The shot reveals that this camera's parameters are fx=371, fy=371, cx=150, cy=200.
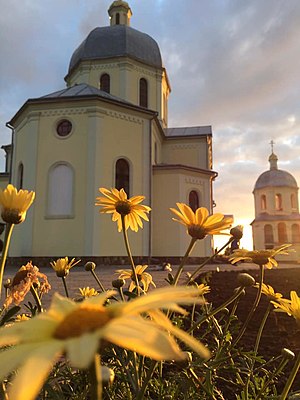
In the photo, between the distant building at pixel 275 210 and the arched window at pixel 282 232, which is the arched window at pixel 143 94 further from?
the arched window at pixel 282 232

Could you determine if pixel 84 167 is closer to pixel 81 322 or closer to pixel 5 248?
pixel 5 248

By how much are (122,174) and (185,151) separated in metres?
6.47

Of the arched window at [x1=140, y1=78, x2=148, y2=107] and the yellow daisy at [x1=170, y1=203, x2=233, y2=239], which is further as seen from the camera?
the arched window at [x1=140, y1=78, x2=148, y2=107]

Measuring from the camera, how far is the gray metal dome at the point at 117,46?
1955 centimetres

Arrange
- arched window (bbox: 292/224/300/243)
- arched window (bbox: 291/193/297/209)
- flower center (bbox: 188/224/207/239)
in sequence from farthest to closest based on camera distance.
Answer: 1. arched window (bbox: 291/193/297/209)
2. arched window (bbox: 292/224/300/243)
3. flower center (bbox: 188/224/207/239)

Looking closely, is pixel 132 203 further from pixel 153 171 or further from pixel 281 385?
pixel 153 171

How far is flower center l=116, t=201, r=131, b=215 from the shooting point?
4.55 feet

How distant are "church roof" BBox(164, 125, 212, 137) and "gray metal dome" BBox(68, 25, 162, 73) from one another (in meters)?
3.66

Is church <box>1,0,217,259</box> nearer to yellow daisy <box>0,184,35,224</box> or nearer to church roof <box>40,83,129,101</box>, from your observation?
church roof <box>40,83,129,101</box>

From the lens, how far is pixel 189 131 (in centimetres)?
2167

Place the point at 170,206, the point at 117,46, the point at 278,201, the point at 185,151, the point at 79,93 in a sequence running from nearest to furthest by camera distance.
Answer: the point at 79,93
the point at 170,206
the point at 117,46
the point at 185,151
the point at 278,201

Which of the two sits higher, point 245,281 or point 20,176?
point 20,176

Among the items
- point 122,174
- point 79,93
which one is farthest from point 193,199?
point 79,93

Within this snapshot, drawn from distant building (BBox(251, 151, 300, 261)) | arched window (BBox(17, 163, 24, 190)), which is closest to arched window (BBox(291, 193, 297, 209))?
distant building (BBox(251, 151, 300, 261))
